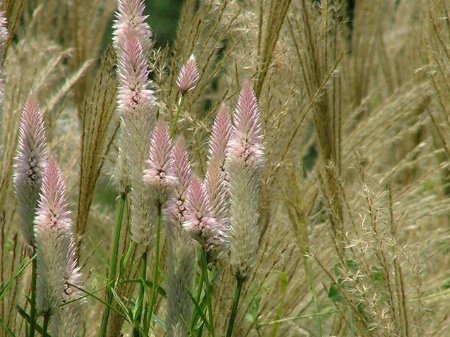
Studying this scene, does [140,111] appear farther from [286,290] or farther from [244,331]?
[286,290]

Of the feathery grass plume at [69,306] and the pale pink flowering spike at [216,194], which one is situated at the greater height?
the pale pink flowering spike at [216,194]

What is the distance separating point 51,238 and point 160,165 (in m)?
0.15

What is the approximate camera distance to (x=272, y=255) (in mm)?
1779

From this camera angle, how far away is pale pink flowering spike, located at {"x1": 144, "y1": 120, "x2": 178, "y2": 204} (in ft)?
3.59

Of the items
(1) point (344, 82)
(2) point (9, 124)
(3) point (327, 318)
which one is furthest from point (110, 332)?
(1) point (344, 82)

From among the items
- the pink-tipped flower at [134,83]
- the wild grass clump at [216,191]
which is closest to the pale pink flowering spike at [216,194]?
the wild grass clump at [216,191]

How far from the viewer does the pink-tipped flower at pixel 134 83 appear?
114 centimetres

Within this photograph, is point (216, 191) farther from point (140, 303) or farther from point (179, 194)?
point (140, 303)

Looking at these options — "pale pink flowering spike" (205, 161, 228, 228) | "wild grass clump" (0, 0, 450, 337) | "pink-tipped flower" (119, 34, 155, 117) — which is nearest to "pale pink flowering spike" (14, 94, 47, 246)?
"wild grass clump" (0, 0, 450, 337)

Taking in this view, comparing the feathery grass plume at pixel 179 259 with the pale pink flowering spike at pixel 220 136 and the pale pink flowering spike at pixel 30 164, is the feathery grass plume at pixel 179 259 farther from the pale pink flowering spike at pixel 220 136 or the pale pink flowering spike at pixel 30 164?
the pale pink flowering spike at pixel 30 164

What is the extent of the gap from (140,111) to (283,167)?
469 mm

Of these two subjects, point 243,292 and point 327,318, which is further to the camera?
point 327,318

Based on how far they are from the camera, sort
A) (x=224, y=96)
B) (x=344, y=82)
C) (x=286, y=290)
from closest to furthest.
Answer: (x=224, y=96)
(x=286, y=290)
(x=344, y=82)

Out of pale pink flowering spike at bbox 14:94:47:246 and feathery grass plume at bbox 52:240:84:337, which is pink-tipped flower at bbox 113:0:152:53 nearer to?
pale pink flowering spike at bbox 14:94:47:246
